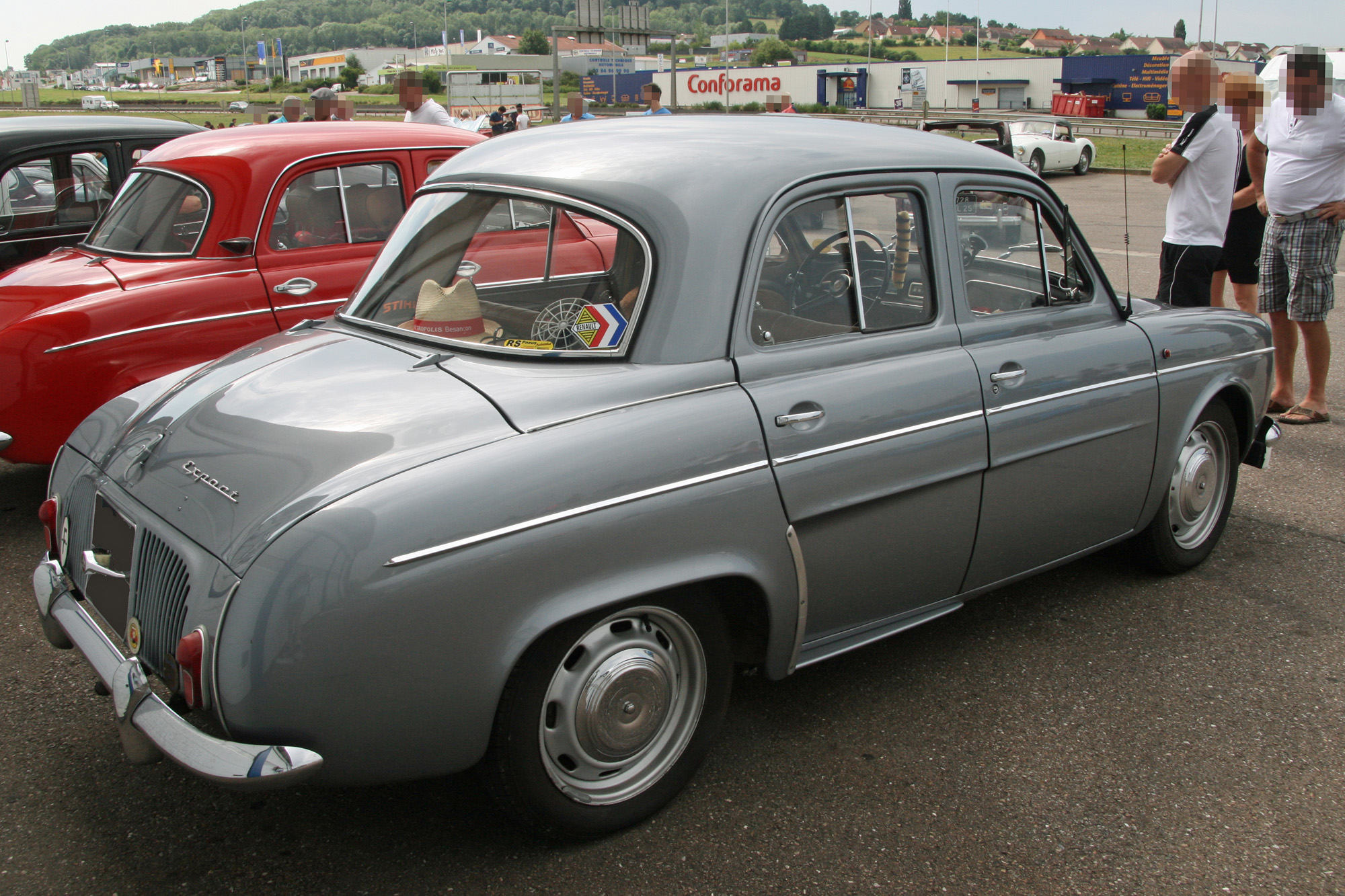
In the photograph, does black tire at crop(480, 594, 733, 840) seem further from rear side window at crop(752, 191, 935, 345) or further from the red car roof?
the red car roof

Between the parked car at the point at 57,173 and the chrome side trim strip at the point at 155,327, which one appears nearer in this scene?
the chrome side trim strip at the point at 155,327

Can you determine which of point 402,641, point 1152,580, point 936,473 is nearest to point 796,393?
point 936,473

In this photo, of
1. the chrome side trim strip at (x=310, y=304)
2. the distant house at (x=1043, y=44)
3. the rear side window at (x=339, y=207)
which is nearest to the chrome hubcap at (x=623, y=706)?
the chrome side trim strip at (x=310, y=304)

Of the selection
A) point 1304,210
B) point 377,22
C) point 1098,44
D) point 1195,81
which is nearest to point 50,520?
point 1195,81

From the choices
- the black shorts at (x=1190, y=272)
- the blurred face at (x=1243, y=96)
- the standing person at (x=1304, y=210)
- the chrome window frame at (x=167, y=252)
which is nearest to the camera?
the chrome window frame at (x=167, y=252)

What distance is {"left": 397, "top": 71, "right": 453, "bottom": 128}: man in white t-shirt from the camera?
8.14 meters

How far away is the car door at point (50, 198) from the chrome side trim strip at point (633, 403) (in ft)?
17.3

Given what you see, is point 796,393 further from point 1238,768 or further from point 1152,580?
point 1152,580

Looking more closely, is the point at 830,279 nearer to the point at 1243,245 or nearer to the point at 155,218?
the point at 155,218

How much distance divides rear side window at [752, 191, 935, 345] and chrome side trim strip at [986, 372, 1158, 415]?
0.36 m

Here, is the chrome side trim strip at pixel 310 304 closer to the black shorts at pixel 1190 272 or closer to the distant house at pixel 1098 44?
the black shorts at pixel 1190 272

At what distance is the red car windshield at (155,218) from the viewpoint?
5.07m

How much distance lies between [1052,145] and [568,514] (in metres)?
24.4

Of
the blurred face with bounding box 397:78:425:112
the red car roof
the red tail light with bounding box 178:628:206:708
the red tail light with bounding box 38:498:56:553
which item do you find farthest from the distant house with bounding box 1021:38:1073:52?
the red tail light with bounding box 178:628:206:708
